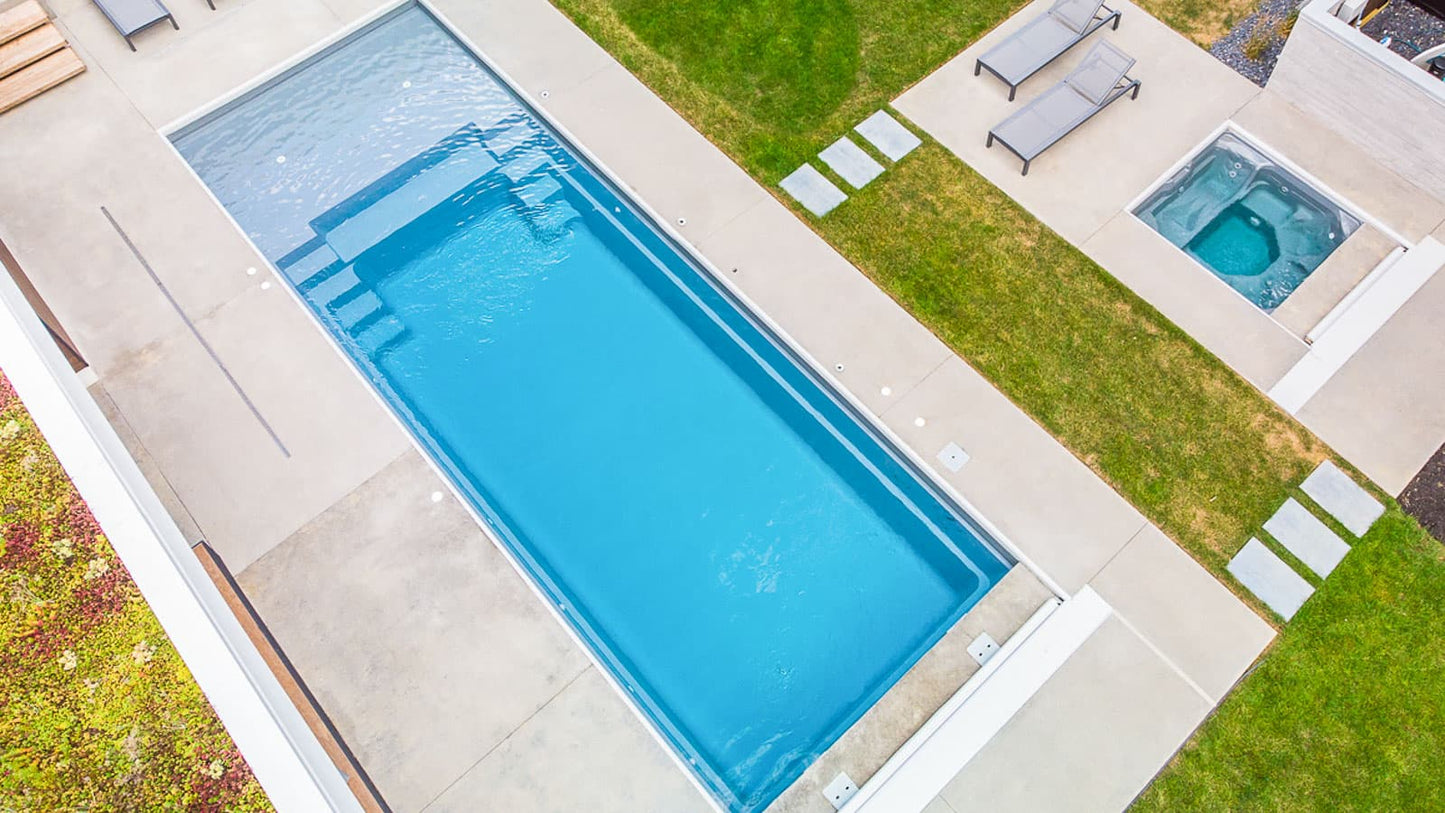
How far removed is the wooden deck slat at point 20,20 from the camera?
12820mm

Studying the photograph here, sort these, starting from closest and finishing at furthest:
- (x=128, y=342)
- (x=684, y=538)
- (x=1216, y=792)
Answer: (x=1216, y=792)
(x=684, y=538)
(x=128, y=342)

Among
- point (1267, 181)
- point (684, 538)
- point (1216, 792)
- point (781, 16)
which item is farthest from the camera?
point (781, 16)

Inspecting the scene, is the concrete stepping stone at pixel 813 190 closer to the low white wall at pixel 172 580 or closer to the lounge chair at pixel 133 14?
the low white wall at pixel 172 580

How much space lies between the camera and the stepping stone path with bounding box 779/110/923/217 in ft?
38.9

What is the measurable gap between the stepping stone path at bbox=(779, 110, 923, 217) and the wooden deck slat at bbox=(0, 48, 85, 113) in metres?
9.35

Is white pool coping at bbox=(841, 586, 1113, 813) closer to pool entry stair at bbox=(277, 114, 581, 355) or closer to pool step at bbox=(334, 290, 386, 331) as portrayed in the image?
pool entry stair at bbox=(277, 114, 581, 355)

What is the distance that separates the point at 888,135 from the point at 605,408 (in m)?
4.92

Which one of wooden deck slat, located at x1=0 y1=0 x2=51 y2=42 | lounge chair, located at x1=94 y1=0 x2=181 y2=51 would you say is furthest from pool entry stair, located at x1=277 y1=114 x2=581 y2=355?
wooden deck slat, located at x1=0 y1=0 x2=51 y2=42

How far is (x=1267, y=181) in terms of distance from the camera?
1184 cm

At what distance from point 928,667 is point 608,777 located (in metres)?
3.14

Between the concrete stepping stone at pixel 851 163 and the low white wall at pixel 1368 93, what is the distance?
5088mm

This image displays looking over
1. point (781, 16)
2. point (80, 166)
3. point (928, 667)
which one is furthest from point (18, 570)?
point (781, 16)

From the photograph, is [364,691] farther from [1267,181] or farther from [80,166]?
[1267,181]

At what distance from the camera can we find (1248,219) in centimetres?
1166
